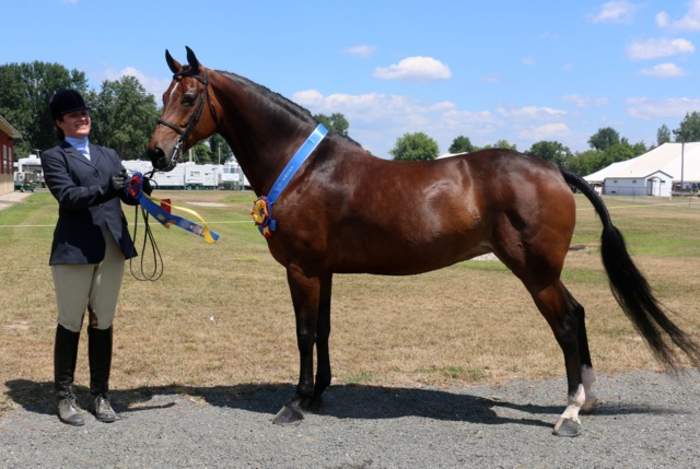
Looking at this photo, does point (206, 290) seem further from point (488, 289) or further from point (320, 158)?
point (320, 158)

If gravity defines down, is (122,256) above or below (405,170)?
below

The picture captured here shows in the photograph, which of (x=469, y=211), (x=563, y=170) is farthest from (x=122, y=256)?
(x=563, y=170)

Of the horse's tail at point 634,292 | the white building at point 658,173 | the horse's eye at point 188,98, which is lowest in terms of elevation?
the horse's tail at point 634,292

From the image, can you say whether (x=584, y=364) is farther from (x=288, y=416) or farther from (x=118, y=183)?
(x=118, y=183)

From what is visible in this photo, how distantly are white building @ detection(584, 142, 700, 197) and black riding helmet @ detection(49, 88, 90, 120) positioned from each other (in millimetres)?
86074

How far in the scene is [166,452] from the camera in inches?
158

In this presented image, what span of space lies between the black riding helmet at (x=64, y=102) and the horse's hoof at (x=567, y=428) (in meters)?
4.31

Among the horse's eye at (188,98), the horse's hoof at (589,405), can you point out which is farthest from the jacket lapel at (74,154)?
the horse's hoof at (589,405)

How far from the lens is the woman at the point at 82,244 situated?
175 inches

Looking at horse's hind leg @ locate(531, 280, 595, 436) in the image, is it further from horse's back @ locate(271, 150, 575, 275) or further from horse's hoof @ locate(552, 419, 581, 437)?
horse's back @ locate(271, 150, 575, 275)

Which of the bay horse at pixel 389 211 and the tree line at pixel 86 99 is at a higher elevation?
the tree line at pixel 86 99

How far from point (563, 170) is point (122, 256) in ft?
11.8

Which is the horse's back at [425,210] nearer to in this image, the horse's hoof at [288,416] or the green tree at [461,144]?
the horse's hoof at [288,416]

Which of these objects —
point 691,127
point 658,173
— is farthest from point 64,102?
point 691,127
